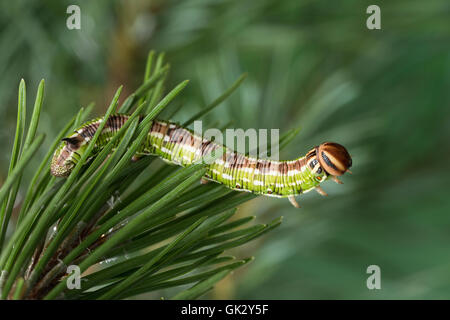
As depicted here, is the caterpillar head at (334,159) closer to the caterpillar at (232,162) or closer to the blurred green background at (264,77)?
the caterpillar at (232,162)

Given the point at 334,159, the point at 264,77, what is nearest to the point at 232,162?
the point at 334,159

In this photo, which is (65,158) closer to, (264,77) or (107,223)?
(107,223)

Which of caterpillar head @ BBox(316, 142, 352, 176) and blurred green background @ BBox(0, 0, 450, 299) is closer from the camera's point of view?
caterpillar head @ BBox(316, 142, 352, 176)

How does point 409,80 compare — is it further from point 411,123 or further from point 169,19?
point 169,19

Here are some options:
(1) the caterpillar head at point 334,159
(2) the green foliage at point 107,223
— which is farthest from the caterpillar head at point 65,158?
(1) the caterpillar head at point 334,159

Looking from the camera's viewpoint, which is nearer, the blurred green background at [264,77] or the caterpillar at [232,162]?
the caterpillar at [232,162]

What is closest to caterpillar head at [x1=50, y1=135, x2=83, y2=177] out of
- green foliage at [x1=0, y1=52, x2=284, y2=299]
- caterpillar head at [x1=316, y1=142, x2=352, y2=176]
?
green foliage at [x1=0, y1=52, x2=284, y2=299]

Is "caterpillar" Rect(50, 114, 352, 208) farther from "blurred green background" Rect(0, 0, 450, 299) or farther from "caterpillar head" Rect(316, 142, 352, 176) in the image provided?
"blurred green background" Rect(0, 0, 450, 299)

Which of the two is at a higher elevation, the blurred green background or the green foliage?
the blurred green background
